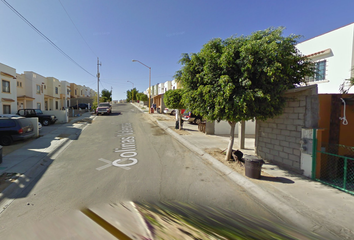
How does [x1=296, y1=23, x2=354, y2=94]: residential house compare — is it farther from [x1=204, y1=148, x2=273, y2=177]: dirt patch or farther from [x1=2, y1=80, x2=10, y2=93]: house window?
[x1=2, y1=80, x2=10, y2=93]: house window

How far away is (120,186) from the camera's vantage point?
197 inches

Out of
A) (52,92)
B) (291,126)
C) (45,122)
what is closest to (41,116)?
(45,122)

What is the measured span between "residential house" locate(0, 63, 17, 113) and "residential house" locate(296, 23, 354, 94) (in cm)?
2553

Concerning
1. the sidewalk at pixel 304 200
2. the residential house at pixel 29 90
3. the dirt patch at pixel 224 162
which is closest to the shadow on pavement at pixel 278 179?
the sidewalk at pixel 304 200

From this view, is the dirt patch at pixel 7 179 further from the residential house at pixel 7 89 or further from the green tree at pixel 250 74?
the residential house at pixel 7 89

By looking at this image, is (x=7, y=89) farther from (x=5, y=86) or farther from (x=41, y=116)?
(x=41, y=116)

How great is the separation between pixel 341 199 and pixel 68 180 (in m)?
7.22

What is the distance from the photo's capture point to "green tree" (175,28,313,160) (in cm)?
559

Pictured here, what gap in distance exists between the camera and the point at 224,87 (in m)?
5.78

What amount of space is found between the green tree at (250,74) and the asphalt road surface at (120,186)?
7.56 ft

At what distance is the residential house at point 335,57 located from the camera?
33.6ft

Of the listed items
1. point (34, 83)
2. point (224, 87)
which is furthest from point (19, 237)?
point (34, 83)

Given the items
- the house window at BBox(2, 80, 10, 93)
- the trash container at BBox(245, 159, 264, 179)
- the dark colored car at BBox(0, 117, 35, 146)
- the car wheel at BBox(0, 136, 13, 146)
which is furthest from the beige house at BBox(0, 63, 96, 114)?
the trash container at BBox(245, 159, 264, 179)

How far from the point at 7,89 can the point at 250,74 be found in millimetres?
23889
